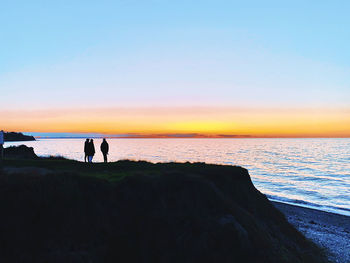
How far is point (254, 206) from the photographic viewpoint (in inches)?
593

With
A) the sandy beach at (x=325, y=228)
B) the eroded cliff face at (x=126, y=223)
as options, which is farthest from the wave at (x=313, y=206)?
the eroded cliff face at (x=126, y=223)

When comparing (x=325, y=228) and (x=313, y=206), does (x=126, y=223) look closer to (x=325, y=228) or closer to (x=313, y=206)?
(x=325, y=228)

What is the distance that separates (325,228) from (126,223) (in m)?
17.1

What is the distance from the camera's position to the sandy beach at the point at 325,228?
53.6ft

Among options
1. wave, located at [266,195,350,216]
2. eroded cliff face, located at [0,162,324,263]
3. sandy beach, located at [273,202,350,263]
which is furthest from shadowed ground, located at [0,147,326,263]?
wave, located at [266,195,350,216]

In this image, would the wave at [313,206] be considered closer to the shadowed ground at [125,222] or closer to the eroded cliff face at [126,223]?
the shadowed ground at [125,222]

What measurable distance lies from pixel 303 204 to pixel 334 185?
1596 centimetres

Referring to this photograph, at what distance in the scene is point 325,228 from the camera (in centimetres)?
2172

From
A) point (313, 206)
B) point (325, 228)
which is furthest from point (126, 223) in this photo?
point (313, 206)

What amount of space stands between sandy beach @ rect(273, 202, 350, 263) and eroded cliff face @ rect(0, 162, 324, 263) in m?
4.63

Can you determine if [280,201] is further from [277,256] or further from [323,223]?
[277,256]

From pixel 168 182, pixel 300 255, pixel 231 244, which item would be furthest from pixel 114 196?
pixel 300 255

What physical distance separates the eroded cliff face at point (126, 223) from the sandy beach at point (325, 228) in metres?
4.63

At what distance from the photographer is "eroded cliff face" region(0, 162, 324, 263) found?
1014cm
